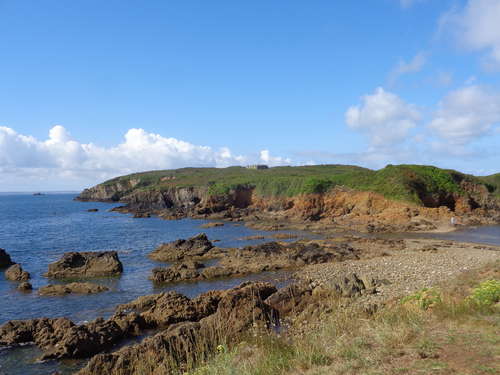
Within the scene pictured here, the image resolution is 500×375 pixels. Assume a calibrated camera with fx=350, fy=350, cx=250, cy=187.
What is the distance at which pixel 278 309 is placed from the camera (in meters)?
14.0

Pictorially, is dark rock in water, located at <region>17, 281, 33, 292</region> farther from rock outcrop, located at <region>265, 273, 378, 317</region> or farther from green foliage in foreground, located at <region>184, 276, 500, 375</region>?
green foliage in foreground, located at <region>184, 276, 500, 375</region>

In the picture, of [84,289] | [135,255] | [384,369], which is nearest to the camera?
[384,369]

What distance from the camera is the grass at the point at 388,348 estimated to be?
208 inches

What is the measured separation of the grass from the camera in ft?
17.4

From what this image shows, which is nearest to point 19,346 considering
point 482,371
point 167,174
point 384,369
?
point 384,369

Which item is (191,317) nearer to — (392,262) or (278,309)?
(278,309)

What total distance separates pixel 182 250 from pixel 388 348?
26.2m

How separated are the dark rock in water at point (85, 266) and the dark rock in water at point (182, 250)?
4.90 metres

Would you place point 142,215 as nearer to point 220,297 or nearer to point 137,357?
point 220,297

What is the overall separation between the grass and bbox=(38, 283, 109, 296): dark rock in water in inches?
644

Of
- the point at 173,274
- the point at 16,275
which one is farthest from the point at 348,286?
the point at 16,275

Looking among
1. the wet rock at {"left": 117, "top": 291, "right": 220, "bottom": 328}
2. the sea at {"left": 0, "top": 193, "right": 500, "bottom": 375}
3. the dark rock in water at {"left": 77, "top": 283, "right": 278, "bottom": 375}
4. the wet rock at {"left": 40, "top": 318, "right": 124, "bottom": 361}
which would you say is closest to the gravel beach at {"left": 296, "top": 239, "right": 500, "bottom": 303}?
the sea at {"left": 0, "top": 193, "right": 500, "bottom": 375}

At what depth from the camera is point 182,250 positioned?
1205 inches

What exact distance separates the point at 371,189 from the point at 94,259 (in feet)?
131
